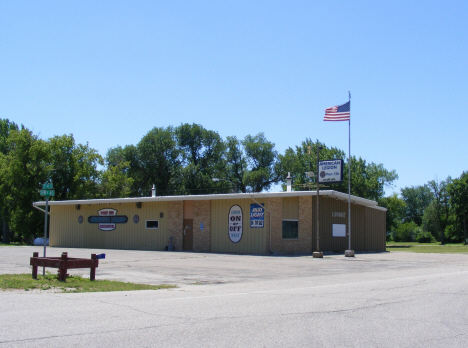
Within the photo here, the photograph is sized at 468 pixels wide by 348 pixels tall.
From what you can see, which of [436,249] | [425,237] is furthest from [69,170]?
[425,237]

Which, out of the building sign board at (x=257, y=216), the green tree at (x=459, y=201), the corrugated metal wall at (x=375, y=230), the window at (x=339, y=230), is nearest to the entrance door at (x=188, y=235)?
the building sign board at (x=257, y=216)

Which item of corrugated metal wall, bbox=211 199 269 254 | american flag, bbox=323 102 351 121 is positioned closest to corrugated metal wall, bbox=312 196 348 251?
corrugated metal wall, bbox=211 199 269 254

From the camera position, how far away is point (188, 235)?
31484 mm

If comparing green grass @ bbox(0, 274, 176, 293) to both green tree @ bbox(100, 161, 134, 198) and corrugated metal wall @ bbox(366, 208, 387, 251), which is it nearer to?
corrugated metal wall @ bbox(366, 208, 387, 251)

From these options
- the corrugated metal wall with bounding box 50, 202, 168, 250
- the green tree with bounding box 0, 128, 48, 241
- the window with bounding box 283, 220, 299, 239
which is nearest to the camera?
the window with bounding box 283, 220, 299, 239

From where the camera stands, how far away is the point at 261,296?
10.2 metres

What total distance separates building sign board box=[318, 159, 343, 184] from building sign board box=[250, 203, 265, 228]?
3958 millimetres

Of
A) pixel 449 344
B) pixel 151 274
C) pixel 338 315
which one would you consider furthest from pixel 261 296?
pixel 151 274

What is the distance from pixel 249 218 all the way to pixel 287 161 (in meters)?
43.6

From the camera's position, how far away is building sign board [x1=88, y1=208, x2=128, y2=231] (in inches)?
1350

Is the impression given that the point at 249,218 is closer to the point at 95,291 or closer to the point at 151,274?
the point at 151,274

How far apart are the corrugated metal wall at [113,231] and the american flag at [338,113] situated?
40.5ft

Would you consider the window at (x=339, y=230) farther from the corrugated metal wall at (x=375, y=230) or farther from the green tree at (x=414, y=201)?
the green tree at (x=414, y=201)

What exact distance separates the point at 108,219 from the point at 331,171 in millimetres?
16492
